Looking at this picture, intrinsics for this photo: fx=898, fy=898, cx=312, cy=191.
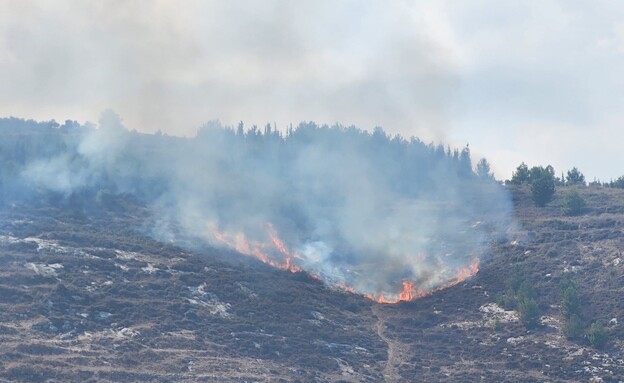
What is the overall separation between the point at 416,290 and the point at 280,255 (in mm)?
21453

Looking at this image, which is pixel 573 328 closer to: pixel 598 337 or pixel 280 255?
pixel 598 337

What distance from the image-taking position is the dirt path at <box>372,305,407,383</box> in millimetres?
98375

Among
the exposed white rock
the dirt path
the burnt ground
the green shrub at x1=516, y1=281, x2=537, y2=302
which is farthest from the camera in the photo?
the green shrub at x1=516, y1=281, x2=537, y2=302

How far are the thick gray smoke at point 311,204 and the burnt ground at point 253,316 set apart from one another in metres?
8.25

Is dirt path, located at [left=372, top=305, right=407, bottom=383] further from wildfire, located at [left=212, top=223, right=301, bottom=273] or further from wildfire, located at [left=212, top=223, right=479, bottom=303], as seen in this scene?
wildfire, located at [left=212, top=223, right=301, bottom=273]

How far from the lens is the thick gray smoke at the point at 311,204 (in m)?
133

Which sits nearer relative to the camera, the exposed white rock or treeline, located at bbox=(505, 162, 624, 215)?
the exposed white rock

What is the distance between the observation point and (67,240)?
11806 cm

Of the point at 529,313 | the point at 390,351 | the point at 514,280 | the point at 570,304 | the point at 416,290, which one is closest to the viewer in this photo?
the point at 390,351

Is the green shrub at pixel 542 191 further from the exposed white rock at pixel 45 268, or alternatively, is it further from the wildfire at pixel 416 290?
the exposed white rock at pixel 45 268

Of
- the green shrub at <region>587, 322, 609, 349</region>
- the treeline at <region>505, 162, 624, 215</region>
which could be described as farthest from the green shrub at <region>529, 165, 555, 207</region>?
the green shrub at <region>587, 322, 609, 349</region>

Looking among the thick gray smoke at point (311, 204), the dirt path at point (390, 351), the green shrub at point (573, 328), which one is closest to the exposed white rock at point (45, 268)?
the thick gray smoke at point (311, 204)

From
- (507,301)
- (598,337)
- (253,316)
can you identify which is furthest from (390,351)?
(598,337)

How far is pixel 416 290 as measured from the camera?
124m
